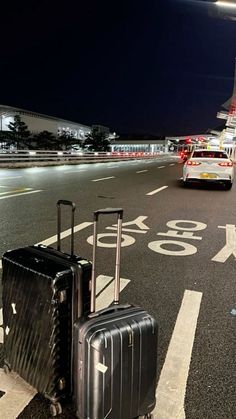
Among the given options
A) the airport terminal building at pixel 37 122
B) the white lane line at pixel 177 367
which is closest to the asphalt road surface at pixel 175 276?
the white lane line at pixel 177 367

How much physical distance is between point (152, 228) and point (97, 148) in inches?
2653

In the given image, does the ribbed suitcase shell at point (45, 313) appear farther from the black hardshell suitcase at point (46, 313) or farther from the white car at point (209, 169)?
the white car at point (209, 169)

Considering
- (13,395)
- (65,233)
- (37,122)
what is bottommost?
(13,395)

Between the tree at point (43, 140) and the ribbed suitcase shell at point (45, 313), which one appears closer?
the ribbed suitcase shell at point (45, 313)

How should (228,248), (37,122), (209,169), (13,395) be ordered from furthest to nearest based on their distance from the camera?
(37,122) → (209,169) → (228,248) → (13,395)

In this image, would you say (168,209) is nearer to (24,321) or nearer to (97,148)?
(24,321)

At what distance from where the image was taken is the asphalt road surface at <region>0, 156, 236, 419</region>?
2.22m

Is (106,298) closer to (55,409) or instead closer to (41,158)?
(55,409)

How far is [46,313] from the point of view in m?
2.01

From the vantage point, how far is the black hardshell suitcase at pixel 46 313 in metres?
2.01

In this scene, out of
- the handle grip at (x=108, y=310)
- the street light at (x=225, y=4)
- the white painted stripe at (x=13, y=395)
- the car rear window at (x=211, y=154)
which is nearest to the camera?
the handle grip at (x=108, y=310)

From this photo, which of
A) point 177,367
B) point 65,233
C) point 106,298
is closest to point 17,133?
point 65,233

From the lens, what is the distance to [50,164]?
1015 inches

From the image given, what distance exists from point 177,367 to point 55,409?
0.88 m
